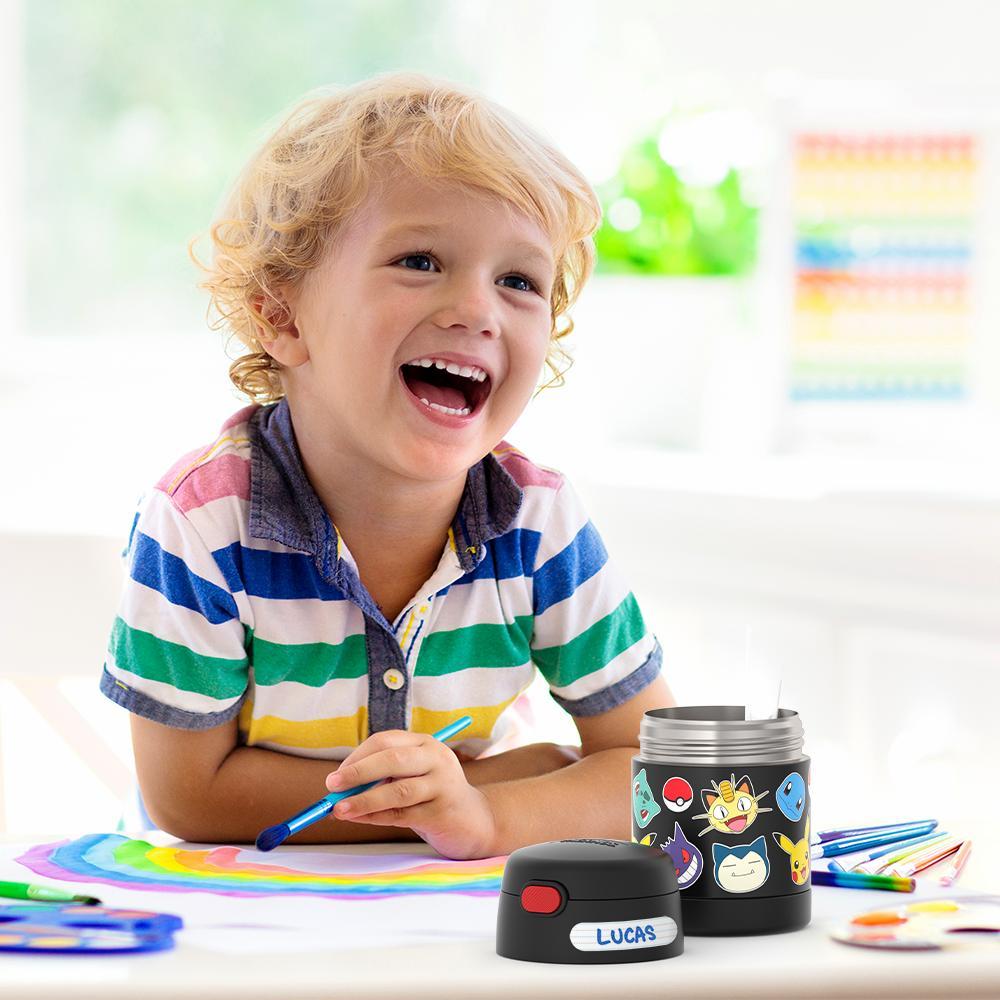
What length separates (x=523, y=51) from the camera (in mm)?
2398

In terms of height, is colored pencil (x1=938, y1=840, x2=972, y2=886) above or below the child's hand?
below

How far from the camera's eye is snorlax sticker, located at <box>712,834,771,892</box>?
610 millimetres

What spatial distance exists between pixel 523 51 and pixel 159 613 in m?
1.64

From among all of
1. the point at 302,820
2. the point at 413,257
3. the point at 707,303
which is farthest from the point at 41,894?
the point at 707,303

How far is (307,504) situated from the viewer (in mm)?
1047

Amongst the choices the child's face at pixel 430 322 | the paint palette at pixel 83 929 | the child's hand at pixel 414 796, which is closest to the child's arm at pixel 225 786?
the child's hand at pixel 414 796

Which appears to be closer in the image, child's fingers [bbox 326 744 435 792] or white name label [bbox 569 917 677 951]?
white name label [bbox 569 917 677 951]

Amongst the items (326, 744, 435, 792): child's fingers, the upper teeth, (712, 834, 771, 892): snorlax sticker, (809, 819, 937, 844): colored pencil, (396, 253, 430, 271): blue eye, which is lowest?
(712, 834, 771, 892): snorlax sticker

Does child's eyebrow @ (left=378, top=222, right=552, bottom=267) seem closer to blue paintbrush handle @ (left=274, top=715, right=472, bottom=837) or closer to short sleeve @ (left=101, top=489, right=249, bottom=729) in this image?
short sleeve @ (left=101, top=489, right=249, bottom=729)

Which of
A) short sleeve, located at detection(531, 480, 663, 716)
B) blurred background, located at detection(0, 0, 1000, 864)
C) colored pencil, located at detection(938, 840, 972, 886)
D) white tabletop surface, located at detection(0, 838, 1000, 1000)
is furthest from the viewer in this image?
blurred background, located at detection(0, 0, 1000, 864)

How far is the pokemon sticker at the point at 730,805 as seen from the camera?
617 millimetres

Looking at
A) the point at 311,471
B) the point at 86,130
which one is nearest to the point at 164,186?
the point at 86,130

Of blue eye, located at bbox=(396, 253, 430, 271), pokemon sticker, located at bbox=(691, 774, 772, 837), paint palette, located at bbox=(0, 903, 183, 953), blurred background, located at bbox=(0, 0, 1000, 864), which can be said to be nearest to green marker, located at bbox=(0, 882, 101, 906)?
paint palette, located at bbox=(0, 903, 183, 953)

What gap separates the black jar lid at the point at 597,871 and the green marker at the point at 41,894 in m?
0.19
